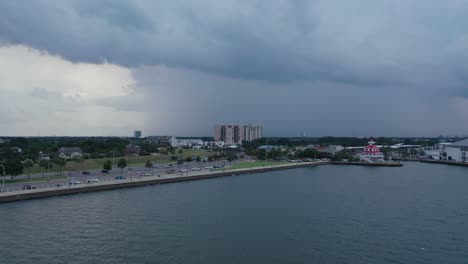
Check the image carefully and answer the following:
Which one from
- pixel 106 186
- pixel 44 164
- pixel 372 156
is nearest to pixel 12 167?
pixel 44 164

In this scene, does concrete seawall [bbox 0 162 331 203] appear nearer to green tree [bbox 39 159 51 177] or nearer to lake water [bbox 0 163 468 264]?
lake water [bbox 0 163 468 264]

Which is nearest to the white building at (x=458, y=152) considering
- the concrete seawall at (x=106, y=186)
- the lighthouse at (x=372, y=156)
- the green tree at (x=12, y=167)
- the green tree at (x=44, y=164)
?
the lighthouse at (x=372, y=156)

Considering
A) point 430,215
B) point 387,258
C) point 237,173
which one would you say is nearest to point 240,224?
point 387,258

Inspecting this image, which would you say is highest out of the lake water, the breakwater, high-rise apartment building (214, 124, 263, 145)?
high-rise apartment building (214, 124, 263, 145)

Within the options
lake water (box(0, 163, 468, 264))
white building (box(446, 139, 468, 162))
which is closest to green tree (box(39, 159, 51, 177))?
lake water (box(0, 163, 468, 264))

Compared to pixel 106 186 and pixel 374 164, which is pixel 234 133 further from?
pixel 106 186

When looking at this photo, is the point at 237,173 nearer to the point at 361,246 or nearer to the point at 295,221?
the point at 295,221
